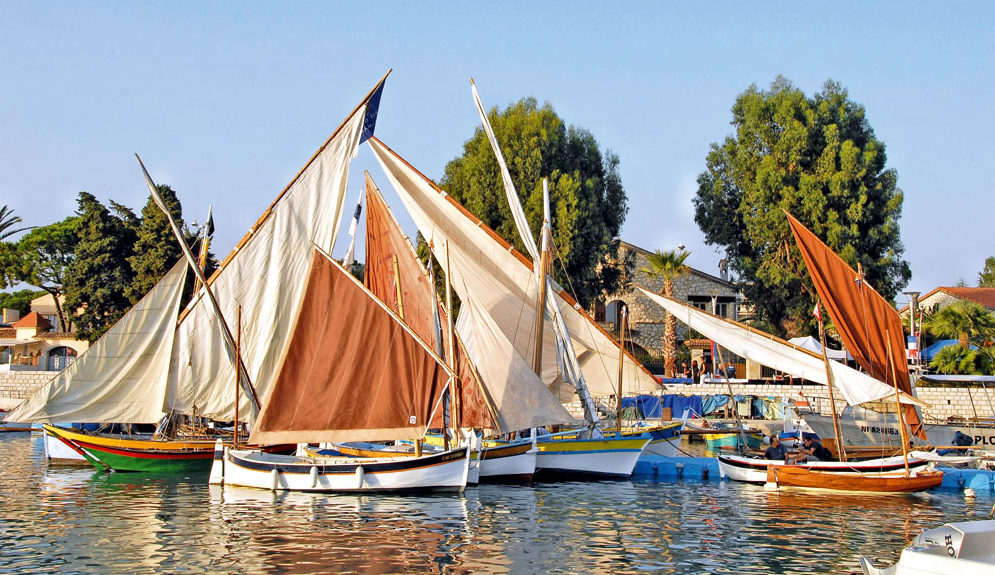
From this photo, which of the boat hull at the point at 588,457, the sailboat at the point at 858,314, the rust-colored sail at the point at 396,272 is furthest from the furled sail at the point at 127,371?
the sailboat at the point at 858,314

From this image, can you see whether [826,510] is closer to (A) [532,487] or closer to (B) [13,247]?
(A) [532,487]

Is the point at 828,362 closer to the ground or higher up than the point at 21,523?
higher up

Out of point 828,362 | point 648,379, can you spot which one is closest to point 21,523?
point 648,379

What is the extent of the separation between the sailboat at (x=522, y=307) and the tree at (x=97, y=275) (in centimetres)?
3795

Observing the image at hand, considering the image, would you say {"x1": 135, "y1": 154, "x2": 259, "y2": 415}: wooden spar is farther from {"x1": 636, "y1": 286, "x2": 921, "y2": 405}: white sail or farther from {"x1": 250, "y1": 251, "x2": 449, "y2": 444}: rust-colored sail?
{"x1": 636, "y1": 286, "x2": 921, "y2": 405}: white sail

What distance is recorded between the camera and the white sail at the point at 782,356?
2850cm

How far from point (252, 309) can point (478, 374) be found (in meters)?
8.54

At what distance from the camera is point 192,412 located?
3173cm

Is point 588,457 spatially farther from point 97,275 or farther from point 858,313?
point 97,275

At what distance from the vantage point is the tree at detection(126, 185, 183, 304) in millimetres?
60531

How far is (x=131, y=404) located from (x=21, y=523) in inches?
395

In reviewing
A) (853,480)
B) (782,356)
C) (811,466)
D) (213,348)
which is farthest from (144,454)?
(853,480)

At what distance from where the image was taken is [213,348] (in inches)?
1242

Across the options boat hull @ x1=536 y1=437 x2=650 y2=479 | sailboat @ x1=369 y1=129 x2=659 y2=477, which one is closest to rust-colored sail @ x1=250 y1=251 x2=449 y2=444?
sailboat @ x1=369 y1=129 x2=659 y2=477
